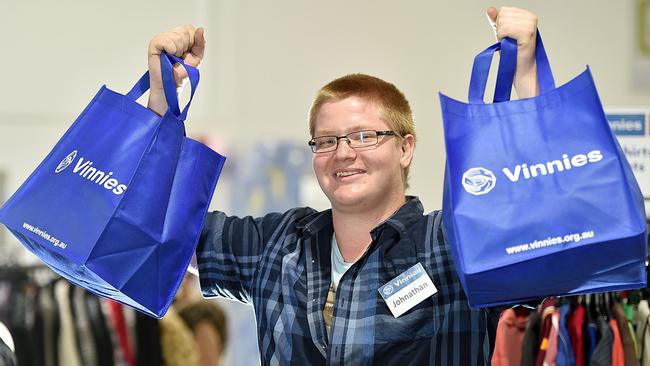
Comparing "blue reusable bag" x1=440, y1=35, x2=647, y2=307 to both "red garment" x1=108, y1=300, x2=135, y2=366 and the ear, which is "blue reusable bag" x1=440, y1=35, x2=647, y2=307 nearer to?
the ear

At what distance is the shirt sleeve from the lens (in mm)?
2195

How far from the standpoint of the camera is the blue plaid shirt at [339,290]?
193 cm

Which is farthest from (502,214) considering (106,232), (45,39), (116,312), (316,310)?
(45,39)

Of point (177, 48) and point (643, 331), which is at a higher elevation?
point (177, 48)

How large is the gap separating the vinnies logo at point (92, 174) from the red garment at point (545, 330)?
183 cm

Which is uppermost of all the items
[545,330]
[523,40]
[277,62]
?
[277,62]

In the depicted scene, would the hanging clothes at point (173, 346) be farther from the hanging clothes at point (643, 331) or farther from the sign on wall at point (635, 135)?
the sign on wall at point (635, 135)

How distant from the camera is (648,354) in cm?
301

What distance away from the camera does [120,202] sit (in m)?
1.84

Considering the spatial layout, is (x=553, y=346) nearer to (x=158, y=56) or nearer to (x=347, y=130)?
(x=347, y=130)

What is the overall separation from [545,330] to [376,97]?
1420 mm

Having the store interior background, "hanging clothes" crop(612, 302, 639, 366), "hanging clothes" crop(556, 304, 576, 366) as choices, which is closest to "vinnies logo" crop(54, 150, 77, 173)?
"hanging clothes" crop(556, 304, 576, 366)

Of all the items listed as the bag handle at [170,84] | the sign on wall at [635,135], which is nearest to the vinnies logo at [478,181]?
the bag handle at [170,84]

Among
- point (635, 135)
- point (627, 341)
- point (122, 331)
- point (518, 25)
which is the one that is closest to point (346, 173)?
point (518, 25)
